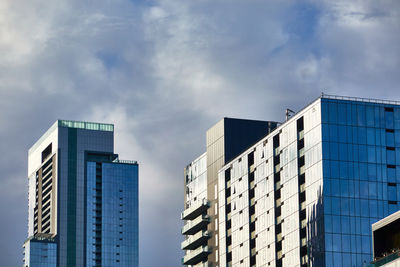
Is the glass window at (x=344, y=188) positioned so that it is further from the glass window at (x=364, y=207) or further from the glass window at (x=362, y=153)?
the glass window at (x=362, y=153)

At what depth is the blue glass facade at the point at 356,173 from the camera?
588 ft

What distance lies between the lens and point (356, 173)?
604 feet

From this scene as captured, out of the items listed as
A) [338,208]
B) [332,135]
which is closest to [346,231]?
[338,208]

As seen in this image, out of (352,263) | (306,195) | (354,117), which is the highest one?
(354,117)

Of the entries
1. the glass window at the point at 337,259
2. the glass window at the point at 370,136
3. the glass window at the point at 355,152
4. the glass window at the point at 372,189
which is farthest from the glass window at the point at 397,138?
the glass window at the point at 337,259

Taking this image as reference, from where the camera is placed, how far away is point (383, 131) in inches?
7367

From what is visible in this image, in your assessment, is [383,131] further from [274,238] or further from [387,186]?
[274,238]

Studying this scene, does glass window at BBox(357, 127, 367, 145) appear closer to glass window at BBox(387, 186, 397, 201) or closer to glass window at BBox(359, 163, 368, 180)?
glass window at BBox(359, 163, 368, 180)

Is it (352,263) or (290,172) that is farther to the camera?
(290,172)

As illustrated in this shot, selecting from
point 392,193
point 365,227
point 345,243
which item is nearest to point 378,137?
point 392,193

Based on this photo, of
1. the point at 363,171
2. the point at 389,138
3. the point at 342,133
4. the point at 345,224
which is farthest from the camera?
the point at 389,138

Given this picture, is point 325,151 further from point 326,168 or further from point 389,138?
point 389,138

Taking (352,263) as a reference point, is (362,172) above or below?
above

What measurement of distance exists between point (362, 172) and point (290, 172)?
12696 mm
